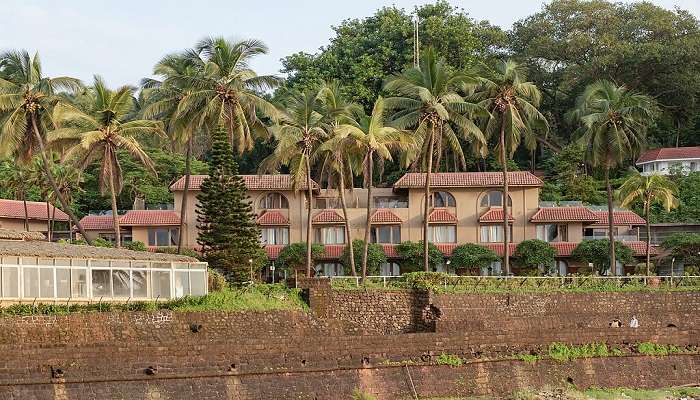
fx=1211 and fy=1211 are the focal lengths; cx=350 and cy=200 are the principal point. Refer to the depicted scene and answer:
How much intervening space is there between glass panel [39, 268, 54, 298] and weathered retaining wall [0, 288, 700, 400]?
1.69 metres

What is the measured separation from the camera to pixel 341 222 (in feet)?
190

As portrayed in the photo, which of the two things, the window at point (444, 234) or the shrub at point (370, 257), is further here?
the window at point (444, 234)

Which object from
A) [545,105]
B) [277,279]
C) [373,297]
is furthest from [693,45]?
[373,297]

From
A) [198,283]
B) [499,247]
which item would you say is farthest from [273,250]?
[198,283]

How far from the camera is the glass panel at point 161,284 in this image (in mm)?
36469

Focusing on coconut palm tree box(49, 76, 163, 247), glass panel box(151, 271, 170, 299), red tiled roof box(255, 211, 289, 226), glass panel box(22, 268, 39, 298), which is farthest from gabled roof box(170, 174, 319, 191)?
glass panel box(22, 268, 39, 298)

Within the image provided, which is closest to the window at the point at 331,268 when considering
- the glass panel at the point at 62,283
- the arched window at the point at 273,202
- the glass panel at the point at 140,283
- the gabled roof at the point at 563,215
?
the arched window at the point at 273,202

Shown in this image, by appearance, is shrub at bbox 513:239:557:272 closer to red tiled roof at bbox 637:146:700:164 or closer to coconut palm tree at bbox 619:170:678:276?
coconut palm tree at bbox 619:170:678:276

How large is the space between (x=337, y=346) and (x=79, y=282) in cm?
760

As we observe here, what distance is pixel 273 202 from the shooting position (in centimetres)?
5884

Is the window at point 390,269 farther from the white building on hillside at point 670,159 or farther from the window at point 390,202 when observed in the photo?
the white building on hillside at point 670,159

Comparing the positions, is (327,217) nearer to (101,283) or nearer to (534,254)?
(534,254)

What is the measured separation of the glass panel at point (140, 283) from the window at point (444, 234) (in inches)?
946

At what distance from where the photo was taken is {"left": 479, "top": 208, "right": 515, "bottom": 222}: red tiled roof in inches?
2254
